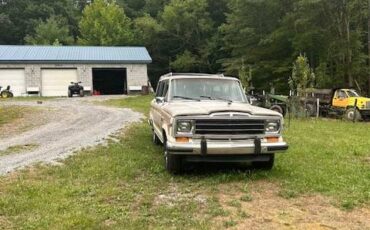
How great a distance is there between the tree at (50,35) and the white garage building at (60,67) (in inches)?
725

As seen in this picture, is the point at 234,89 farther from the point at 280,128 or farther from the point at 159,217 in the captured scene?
the point at 159,217

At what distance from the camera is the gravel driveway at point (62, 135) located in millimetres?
10003

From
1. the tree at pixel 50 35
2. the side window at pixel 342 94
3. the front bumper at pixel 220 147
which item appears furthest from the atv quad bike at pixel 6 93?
the front bumper at pixel 220 147

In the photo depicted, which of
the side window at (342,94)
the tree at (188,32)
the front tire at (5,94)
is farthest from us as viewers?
the tree at (188,32)

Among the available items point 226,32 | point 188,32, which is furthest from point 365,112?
point 188,32

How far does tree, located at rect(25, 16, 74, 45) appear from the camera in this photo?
61594 millimetres

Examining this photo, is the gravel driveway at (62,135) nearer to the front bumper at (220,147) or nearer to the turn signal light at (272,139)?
the front bumper at (220,147)

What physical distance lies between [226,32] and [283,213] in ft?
129

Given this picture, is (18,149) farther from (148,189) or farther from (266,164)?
(266,164)

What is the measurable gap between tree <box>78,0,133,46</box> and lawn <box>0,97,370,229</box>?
50.1 m

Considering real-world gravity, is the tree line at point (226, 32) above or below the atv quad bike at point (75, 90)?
above

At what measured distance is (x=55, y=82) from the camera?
4034 centimetres

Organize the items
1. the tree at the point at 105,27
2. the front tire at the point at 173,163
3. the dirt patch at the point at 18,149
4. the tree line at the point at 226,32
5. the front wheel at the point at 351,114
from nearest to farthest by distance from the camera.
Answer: the front tire at the point at 173,163 < the dirt patch at the point at 18,149 < the front wheel at the point at 351,114 < the tree line at the point at 226,32 < the tree at the point at 105,27

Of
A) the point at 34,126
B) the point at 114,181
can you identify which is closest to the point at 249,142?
the point at 114,181
